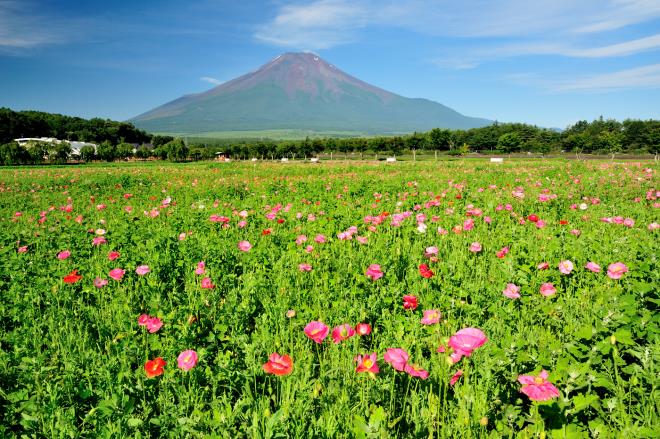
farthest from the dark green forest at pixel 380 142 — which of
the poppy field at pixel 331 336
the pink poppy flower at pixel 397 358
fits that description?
the pink poppy flower at pixel 397 358

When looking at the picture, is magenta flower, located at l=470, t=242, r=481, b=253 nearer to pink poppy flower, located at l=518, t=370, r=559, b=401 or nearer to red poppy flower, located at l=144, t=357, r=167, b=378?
pink poppy flower, located at l=518, t=370, r=559, b=401

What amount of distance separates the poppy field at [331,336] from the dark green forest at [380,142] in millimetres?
66735

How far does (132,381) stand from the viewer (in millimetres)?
2561

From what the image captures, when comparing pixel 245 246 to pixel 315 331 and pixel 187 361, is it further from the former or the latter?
pixel 315 331

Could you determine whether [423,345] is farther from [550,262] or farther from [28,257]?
[28,257]

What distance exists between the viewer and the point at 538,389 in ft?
5.42

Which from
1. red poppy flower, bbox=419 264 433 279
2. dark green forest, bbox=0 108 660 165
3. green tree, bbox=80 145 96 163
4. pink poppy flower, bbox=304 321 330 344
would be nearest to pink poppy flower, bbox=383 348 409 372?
pink poppy flower, bbox=304 321 330 344

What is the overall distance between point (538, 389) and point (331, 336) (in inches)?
69.9

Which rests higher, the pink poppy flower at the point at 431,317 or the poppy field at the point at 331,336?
the pink poppy flower at the point at 431,317

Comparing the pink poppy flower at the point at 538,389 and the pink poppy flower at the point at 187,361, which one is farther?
the pink poppy flower at the point at 187,361

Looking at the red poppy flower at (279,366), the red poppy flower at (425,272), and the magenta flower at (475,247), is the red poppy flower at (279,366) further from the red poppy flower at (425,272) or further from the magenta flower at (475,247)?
the magenta flower at (475,247)

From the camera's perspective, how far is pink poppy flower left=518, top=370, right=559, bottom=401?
5.27 ft

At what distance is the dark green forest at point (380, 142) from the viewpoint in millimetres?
70500

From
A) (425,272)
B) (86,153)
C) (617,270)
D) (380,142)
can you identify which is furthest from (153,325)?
(380,142)
